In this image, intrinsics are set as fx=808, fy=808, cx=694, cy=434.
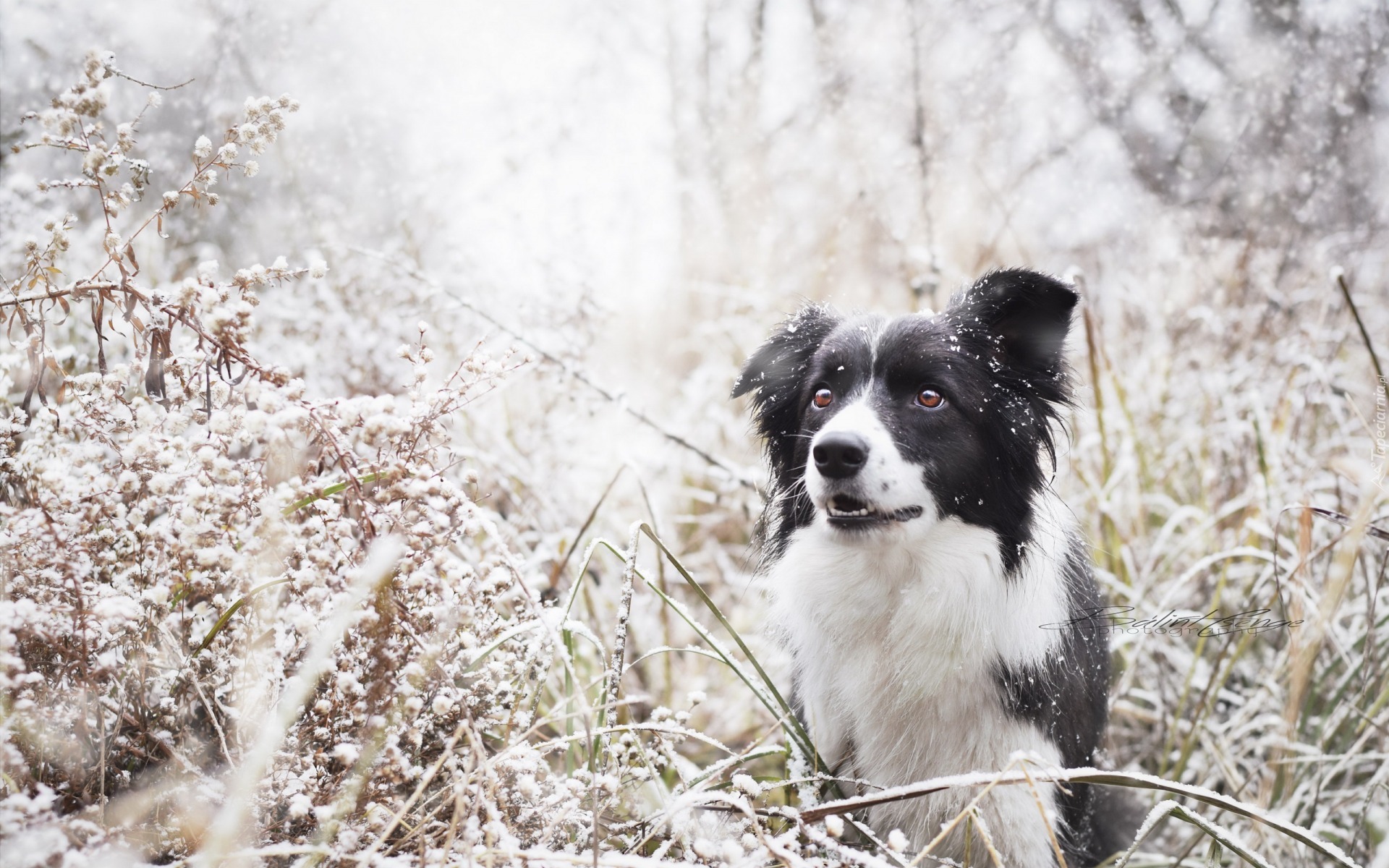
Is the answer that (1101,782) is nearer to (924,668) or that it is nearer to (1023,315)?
(924,668)

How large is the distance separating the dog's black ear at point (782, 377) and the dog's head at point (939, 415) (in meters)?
0.09

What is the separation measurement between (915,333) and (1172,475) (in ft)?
8.69

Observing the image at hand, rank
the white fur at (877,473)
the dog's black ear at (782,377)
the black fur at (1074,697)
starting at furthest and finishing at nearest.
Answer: the dog's black ear at (782,377)
the black fur at (1074,697)
the white fur at (877,473)

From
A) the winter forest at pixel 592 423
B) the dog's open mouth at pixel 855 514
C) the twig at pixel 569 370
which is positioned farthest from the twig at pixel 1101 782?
the twig at pixel 569 370

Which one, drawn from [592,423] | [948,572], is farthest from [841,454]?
[592,423]

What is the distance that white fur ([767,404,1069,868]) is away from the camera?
2.20m

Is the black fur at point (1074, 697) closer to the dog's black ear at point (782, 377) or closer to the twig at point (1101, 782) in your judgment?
the twig at point (1101, 782)

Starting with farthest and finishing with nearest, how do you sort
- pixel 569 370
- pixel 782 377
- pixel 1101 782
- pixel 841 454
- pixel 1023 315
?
pixel 569 370, pixel 782 377, pixel 1023 315, pixel 841 454, pixel 1101 782

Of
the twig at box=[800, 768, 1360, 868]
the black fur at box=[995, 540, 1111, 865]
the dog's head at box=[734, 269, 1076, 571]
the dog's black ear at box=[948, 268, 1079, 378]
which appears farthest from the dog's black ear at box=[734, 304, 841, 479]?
the twig at box=[800, 768, 1360, 868]

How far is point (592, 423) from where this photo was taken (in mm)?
4645

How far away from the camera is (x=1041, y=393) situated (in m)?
2.54

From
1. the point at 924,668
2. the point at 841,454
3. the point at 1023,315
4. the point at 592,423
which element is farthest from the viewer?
the point at 592,423

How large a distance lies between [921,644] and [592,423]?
2.68m

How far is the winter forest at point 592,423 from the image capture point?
1535 mm
